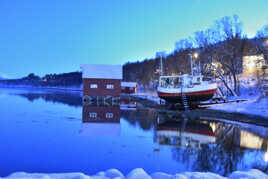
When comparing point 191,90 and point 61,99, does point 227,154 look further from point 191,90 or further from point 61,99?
point 61,99

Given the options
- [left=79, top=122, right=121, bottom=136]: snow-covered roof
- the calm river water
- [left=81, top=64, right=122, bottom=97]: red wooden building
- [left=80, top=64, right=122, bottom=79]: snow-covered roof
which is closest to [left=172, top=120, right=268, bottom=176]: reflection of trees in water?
the calm river water

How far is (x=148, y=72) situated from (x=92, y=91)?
41.4 meters

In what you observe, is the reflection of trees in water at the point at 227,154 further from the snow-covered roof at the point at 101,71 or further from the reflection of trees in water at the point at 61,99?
the snow-covered roof at the point at 101,71

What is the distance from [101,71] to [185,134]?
86.0 ft

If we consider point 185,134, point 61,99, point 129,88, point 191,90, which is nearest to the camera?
point 185,134

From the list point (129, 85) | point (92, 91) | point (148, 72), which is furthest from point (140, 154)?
point (148, 72)

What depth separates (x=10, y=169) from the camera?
711cm

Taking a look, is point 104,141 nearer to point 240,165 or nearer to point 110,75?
point 240,165

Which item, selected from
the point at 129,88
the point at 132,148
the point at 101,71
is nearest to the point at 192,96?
the point at 132,148

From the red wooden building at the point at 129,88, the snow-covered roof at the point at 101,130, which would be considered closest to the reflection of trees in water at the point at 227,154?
Answer: the snow-covered roof at the point at 101,130

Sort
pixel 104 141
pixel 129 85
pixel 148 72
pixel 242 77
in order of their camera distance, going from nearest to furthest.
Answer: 1. pixel 104 141
2. pixel 242 77
3. pixel 129 85
4. pixel 148 72

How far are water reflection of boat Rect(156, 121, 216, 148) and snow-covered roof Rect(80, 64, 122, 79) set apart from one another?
2217cm

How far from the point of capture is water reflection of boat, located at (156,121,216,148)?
35.8 ft

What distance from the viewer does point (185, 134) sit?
12.6m
